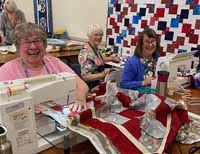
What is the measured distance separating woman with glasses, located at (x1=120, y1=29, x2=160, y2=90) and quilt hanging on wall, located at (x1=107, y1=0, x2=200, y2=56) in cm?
64

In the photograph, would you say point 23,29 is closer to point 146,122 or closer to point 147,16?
point 146,122

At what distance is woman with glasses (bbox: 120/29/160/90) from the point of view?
7.07ft

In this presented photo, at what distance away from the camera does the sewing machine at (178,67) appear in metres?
1.91

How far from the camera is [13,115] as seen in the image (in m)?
0.91

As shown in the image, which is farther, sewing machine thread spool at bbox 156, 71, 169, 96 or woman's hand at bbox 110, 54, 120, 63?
woman's hand at bbox 110, 54, 120, 63

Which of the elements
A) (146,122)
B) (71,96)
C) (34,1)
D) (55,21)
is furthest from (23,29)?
(34,1)

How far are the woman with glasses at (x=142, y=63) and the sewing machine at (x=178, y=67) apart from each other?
0.60 feet

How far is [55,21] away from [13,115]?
12.5 ft

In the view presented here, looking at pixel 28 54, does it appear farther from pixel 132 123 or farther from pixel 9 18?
pixel 9 18

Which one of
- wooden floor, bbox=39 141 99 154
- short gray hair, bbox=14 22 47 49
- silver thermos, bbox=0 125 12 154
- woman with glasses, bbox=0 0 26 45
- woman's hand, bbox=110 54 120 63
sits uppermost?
woman with glasses, bbox=0 0 26 45

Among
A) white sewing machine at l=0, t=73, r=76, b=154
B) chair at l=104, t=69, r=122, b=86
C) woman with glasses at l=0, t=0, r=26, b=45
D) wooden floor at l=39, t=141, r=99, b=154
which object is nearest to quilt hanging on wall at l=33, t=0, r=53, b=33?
woman with glasses at l=0, t=0, r=26, b=45

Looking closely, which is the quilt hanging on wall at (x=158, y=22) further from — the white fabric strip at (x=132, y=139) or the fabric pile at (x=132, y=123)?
the white fabric strip at (x=132, y=139)

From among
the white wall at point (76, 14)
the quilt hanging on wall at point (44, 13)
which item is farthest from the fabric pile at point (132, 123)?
the quilt hanging on wall at point (44, 13)

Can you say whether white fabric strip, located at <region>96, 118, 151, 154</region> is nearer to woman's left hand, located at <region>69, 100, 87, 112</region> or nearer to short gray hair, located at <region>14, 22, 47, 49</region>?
woman's left hand, located at <region>69, 100, 87, 112</region>
